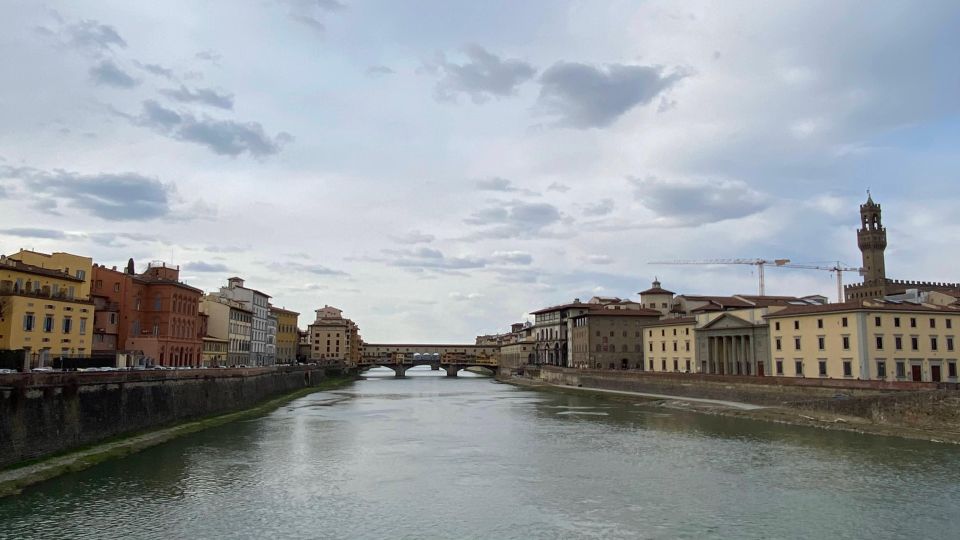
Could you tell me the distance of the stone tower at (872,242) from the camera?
390 feet

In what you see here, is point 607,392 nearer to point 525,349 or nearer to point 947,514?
point 947,514

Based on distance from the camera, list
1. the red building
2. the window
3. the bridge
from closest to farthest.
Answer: the window, the red building, the bridge

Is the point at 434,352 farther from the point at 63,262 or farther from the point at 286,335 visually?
the point at 63,262

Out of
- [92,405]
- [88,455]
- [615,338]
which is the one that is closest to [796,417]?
[88,455]

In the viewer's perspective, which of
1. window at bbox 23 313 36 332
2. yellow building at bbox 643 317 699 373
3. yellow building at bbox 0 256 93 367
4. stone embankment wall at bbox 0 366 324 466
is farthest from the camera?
yellow building at bbox 643 317 699 373

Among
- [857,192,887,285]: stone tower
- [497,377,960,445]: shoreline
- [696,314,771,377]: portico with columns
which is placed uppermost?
[857,192,887,285]: stone tower

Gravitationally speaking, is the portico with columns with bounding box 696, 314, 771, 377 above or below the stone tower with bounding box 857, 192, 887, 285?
below

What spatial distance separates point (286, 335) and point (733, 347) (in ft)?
301

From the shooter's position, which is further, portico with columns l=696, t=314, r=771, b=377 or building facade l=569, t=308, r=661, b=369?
building facade l=569, t=308, r=661, b=369

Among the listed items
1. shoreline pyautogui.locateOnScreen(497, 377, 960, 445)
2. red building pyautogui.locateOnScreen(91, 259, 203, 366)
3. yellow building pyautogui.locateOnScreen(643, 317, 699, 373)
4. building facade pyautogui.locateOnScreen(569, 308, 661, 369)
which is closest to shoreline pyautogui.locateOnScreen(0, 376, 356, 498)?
red building pyautogui.locateOnScreen(91, 259, 203, 366)

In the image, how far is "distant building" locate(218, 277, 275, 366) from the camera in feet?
332

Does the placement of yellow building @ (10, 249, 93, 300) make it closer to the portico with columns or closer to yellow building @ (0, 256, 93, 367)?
yellow building @ (0, 256, 93, 367)

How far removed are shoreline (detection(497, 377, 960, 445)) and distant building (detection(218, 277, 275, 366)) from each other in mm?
57958

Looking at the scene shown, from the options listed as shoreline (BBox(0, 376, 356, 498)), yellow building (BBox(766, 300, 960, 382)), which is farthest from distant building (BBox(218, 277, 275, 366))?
yellow building (BBox(766, 300, 960, 382))
